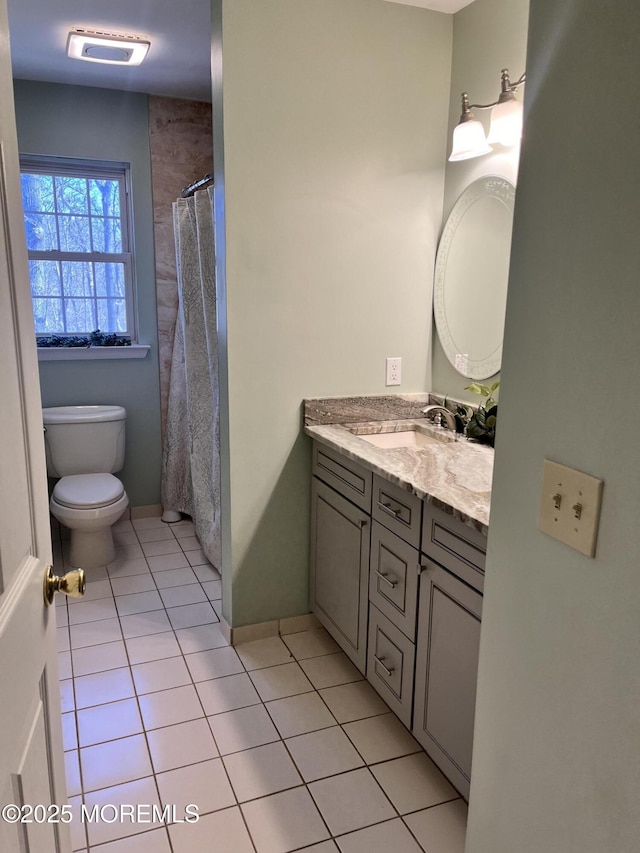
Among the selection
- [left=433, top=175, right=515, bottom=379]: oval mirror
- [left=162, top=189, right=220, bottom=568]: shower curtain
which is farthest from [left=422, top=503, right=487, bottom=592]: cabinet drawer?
[left=162, top=189, right=220, bottom=568]: shower curtain

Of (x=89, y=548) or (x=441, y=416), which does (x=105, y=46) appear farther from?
(x=89, y=548)

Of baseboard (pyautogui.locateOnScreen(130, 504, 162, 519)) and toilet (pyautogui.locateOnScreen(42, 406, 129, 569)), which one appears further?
baseboard (pyautogui.locateOnScreen(130, 504, 162, 519))

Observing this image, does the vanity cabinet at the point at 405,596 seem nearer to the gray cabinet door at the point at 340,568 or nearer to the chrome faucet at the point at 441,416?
the gray cabinet door at the point at 340,568

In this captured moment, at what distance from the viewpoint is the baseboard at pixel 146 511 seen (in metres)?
3.89

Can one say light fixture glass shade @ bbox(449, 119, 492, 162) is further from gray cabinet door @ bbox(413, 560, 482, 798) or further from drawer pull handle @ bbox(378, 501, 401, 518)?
gray cabinet door @ bbox(413, 560, 482, 798)

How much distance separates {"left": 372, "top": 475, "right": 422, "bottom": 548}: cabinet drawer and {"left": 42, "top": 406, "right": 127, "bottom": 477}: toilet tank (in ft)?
6.45

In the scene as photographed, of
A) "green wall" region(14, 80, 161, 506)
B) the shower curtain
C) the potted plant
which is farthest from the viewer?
"green wall" region(14, 80, 161, 506)

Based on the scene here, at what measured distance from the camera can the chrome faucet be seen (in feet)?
8.09

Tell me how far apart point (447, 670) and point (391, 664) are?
0.35 m

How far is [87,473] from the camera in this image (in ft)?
11.5

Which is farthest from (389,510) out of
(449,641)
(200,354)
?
(200,354)

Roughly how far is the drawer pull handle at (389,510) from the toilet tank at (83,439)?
2.01 meters

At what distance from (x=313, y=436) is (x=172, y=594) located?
1138 mm

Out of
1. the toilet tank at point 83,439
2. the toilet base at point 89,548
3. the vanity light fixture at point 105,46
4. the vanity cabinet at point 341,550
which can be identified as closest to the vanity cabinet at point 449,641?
the vanity cabinet at point 341,550
